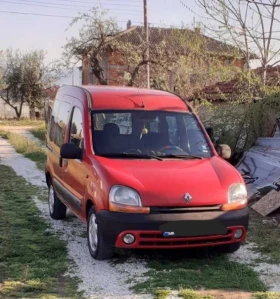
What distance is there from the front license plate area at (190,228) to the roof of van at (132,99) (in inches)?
76.3

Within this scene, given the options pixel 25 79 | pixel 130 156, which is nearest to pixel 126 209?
pixel 130 156

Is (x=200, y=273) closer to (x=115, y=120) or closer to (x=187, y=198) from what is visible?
(x=187, y=198)

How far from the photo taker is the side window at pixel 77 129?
6868 mm

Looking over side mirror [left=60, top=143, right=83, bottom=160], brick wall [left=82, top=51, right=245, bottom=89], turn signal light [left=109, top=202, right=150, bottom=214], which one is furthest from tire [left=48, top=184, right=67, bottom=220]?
brick wall [left=82, top=51, right=245, bottom=89]

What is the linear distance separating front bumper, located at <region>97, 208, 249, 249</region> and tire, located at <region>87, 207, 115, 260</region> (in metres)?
0.14

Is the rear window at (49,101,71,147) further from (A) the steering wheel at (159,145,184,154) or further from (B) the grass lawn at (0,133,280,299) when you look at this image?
(B) the grass lawn at (0,133,280,299)

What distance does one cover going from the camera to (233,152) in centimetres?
1151

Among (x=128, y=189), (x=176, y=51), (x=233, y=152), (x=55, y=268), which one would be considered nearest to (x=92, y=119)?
(x=128, y=189)

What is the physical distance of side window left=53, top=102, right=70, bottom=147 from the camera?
7.79m

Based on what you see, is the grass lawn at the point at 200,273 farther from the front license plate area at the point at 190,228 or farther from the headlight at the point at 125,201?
the headlight at the point at 125,201

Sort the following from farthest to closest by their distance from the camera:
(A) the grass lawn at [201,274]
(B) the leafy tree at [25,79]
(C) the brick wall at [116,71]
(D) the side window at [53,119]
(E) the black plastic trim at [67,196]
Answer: (B) the leafy tree at [25,79]
(C) the brick wall at [116,71]
(D) the side window at [53,119]
(E) the black plastic trim at [67,196]
(A) the grass lawn at [201,274]

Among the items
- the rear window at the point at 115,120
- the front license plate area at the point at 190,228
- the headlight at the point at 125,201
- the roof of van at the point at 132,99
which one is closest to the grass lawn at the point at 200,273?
the front license plate area at the point at 190,228

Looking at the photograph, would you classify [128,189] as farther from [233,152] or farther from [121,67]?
[121,67]

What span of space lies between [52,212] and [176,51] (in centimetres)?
1879
